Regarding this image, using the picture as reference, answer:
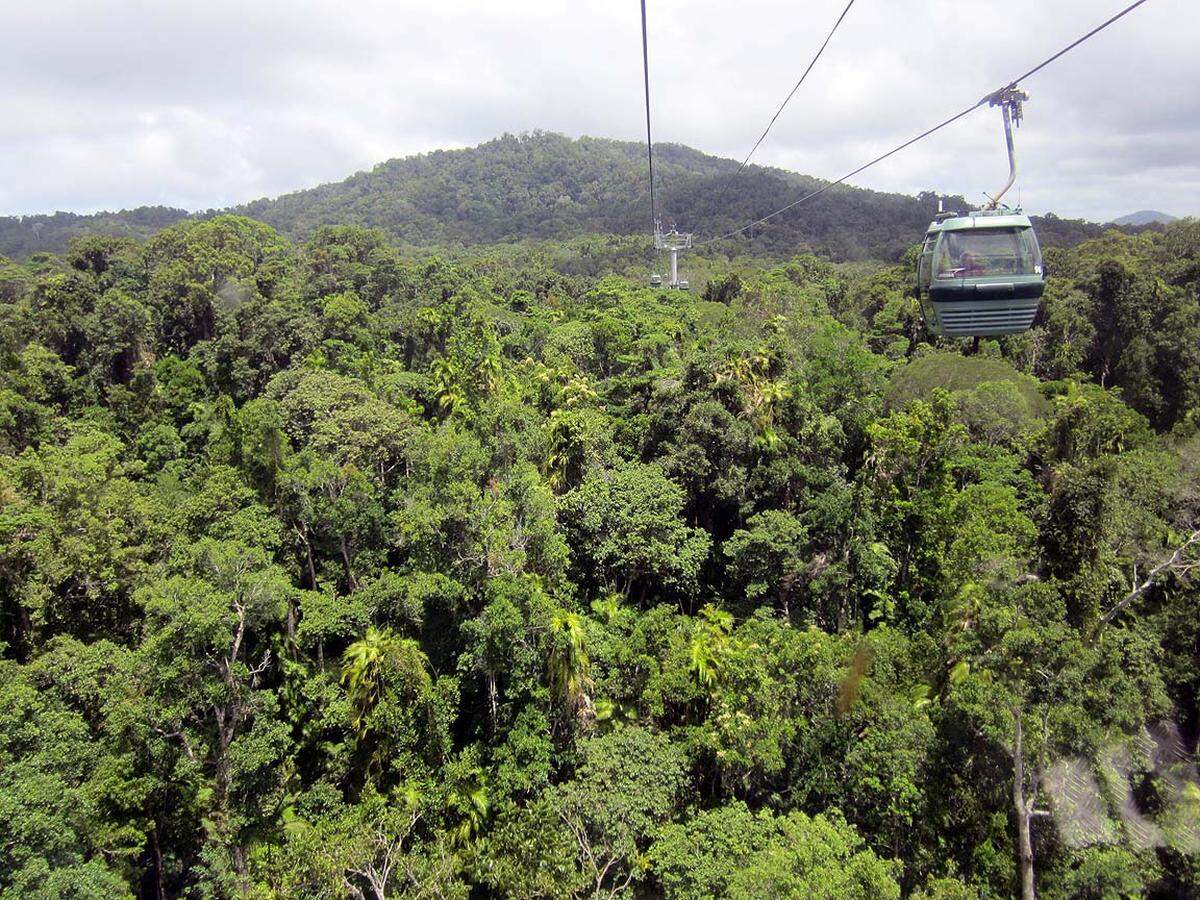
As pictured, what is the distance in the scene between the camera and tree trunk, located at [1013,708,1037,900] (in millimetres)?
12984

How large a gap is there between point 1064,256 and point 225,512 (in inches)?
2066

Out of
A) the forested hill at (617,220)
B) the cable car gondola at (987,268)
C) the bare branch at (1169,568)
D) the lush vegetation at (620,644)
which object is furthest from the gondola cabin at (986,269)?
the forested hill at (617,220)

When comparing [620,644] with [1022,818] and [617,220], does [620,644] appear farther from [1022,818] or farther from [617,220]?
[617,220]

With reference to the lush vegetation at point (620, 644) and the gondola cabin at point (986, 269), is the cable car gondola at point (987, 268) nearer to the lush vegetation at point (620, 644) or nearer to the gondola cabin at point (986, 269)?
the gondola cabin at point (986, 269)

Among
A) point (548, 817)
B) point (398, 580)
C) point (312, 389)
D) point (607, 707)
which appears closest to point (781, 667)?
point (607, 707)

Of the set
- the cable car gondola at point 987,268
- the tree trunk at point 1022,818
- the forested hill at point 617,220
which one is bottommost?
A: the tree trunk at point 1022,818

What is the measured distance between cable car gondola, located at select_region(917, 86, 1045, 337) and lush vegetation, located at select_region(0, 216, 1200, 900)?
5513mm

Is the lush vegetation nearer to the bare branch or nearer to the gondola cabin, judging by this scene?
the bare branch

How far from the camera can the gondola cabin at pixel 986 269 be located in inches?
469

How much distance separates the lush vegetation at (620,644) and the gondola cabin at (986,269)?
550 cm

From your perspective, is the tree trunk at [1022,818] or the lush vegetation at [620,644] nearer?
the tree trunk at [1022,818]

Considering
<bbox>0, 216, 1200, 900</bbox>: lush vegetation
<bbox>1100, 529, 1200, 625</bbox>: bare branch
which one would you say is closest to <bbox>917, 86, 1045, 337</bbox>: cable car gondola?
<bbox>0, 216, 1200, 900</bbox>: lush vegetation

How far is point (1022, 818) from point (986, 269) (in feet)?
32.5

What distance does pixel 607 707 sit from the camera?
59.7 feet
